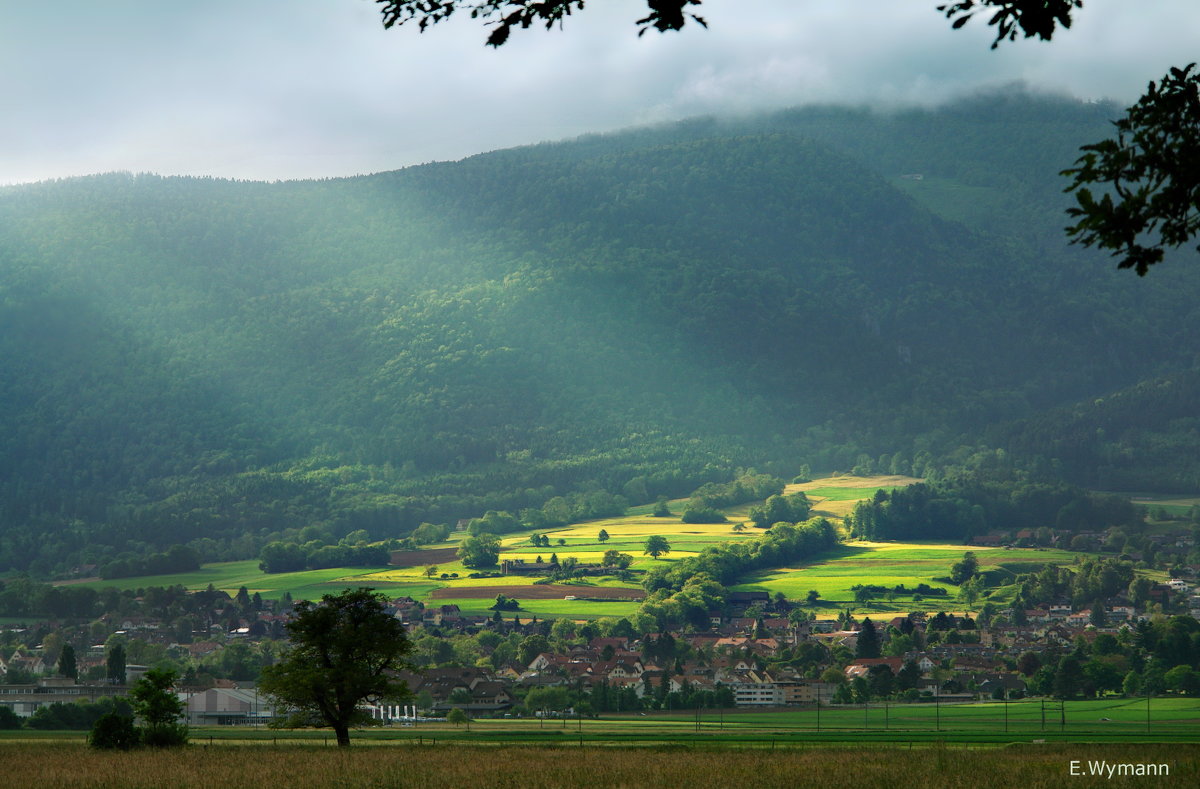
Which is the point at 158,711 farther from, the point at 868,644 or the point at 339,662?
the point at 868,644

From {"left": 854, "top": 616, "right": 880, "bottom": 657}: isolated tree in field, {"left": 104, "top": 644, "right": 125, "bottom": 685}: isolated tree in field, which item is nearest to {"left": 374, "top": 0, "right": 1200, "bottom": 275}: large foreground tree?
{"left": 104, "top": 644, "right": 125, "bottom": 685}: isolated tree in field

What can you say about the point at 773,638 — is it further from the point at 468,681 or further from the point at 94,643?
the point at 94,643

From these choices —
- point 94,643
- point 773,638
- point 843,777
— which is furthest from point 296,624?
point 94,643

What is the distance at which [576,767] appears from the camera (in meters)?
40.2

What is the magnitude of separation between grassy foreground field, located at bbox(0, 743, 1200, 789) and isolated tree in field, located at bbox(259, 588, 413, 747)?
190cm

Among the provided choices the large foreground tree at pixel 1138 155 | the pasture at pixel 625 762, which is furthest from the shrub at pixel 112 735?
the large foreground tree at pixel 1138 155

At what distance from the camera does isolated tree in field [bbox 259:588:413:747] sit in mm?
52241

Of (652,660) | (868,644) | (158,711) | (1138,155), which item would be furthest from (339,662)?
(652,660)

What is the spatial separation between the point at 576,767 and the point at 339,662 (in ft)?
50.3

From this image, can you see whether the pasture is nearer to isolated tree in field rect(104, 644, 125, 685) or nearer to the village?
the village

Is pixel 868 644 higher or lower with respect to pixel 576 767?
lower

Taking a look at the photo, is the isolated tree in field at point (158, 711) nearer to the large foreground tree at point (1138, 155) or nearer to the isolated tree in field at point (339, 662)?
the isolated tree in field at point (339, 662)

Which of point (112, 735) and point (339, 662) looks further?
point (339, 662)

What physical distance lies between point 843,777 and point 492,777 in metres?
8.59
